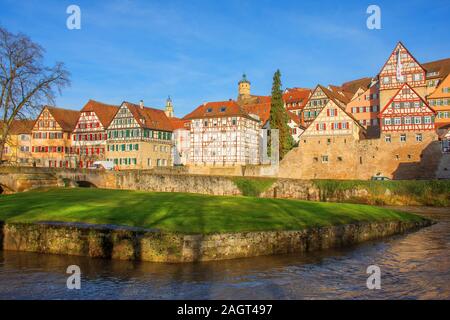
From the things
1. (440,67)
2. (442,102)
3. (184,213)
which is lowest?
(184,213)

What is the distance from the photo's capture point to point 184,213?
20.0 metres

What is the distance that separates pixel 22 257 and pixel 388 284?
1433 cm

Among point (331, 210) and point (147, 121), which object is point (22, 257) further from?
point (147, 121)

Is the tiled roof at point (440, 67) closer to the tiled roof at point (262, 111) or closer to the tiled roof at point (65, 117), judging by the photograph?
the tiled roof at point (262, 111)

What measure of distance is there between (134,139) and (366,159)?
3715 cm

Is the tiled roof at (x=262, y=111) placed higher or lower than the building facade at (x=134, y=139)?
higher

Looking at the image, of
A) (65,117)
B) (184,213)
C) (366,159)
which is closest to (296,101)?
(366,159)

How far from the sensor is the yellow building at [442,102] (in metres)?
69.7

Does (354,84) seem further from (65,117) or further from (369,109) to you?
(65,117)

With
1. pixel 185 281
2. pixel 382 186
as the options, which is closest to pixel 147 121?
pixel 382 186

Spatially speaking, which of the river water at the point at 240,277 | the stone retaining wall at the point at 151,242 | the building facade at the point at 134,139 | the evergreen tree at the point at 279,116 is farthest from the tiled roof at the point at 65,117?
the river water at the point at 240,277

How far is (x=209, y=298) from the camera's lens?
12.1 m

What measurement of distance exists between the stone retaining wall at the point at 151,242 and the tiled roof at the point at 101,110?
57.6 m

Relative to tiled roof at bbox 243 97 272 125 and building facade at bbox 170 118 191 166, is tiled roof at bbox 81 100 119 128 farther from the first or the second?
tiled roof at bbox 243 97 272 125
